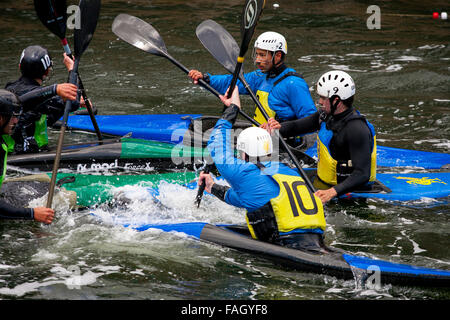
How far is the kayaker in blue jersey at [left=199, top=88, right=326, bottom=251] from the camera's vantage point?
13.7 feet

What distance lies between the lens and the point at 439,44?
11688 millimetres

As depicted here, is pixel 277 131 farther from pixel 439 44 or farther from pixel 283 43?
pixel 439 44

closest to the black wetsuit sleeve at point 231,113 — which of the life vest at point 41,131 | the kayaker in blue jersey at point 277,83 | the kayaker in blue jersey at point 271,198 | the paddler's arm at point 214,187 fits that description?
the paddler's arm at point 214,187

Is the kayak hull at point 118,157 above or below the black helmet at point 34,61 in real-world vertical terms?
below

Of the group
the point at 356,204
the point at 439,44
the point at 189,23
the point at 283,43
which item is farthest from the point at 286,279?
the point at 189,23

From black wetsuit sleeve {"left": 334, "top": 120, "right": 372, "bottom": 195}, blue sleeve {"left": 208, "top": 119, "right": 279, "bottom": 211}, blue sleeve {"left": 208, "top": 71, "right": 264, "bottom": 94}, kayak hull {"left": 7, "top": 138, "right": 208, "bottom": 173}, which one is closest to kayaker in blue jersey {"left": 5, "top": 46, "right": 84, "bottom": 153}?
kayak hull {"left": 7, "top": 138, "right": 208, "bottom": 173}

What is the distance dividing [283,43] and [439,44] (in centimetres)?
669

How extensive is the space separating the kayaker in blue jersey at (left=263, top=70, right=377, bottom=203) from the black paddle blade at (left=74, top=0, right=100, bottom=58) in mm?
2166

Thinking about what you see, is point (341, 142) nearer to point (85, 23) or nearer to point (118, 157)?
point (118, 157)

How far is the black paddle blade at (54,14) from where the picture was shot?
5.78 meters

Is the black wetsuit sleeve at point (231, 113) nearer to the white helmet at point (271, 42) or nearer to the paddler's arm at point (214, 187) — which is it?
the paddler's arm at point (214, 187)

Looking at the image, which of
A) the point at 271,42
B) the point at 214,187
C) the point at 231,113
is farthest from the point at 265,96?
the point at 214,187
